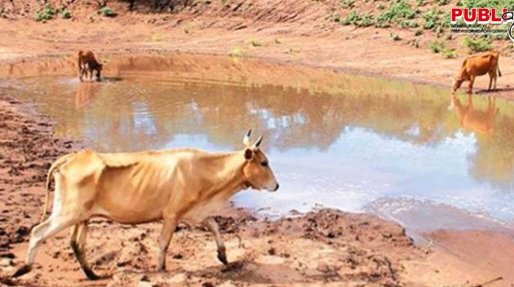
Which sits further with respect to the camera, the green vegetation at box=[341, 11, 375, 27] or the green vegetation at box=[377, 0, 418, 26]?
the green vegetation at box=[341, 11, 375, 27]

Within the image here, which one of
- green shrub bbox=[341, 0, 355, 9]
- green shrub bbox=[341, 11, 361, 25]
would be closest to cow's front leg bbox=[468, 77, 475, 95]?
green shrub bbox=[341, 11, 361, 25]

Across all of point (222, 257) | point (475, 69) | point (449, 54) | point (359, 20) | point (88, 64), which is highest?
point (222, 257)

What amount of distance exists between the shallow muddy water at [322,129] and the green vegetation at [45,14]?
12.6 metres

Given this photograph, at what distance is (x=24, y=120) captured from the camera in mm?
17859

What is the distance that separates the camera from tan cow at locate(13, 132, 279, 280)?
25.2ft

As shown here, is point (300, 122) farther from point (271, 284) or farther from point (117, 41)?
point (117, 41)

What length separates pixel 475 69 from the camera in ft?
78.1

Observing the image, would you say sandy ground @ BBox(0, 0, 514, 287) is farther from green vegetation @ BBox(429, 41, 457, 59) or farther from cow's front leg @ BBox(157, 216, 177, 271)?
green vegetation @ BBox(429, 41, 457, 59)

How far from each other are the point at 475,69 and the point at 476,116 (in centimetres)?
410

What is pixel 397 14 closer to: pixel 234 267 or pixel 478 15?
pixel 478 15

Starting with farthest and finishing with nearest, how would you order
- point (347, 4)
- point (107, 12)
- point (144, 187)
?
point (107, 12) < point (347, 4) < point (144, 187)

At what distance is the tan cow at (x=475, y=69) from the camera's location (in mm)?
23766

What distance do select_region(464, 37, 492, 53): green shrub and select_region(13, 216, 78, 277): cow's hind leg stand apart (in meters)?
23.8

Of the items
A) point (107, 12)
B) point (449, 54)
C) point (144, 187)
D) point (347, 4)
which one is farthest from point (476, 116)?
point (107, 12)
